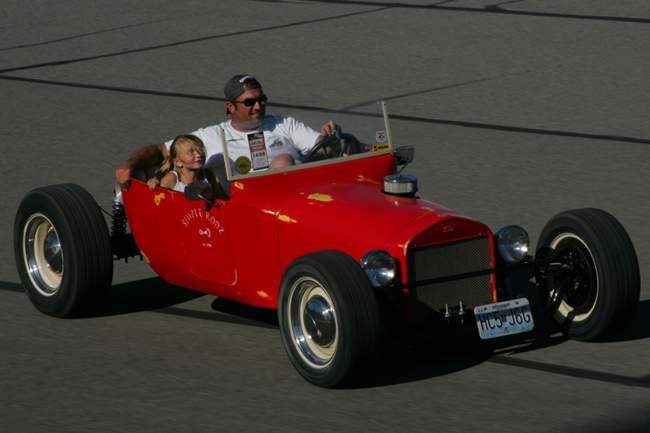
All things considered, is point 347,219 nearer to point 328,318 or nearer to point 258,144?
point 328,318

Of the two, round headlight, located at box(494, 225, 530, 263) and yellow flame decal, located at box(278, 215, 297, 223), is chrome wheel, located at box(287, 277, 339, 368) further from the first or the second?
round headlight, located at box(494, 225, 530, 263)

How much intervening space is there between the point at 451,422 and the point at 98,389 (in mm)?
1813

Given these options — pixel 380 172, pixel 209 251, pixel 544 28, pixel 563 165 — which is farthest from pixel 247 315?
pixel 544 28

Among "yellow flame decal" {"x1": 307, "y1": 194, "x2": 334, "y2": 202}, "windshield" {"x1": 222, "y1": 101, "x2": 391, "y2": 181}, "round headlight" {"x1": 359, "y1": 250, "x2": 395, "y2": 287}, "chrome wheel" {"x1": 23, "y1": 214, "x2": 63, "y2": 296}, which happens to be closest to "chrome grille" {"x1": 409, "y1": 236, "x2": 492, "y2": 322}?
"round headlight" {"x1": 359, "y1": 250, "x2": 395, "y2": 287}

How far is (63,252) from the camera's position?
20.2 feet

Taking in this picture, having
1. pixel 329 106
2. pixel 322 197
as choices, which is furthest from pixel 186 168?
pixel 329 106

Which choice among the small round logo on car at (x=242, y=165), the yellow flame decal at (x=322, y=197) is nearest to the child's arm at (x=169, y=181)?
the small round logo on car at (x=242, y=165)

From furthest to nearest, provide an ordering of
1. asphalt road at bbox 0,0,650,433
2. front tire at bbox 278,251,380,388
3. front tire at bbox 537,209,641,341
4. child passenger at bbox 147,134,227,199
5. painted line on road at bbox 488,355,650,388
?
1. child passenger at bbox 147,134,227,199
2. front tire at bbox 537,209,641,341
3. painted line on road at bbox 488,355,650,388
4. asphalt road at bbox 0,0,650,433
5. front tire at bbox 278,251,380,388

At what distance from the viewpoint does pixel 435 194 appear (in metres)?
9.03

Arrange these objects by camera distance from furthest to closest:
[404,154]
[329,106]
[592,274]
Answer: [329,106], [404,154], [592,274]

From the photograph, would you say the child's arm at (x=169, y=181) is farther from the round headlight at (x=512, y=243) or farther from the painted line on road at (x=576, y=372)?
the painted line on road at (x=576, y=372)

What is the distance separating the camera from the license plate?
16.8 ft

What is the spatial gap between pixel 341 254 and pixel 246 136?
1.80 m

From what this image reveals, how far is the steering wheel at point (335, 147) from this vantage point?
6.05 m
